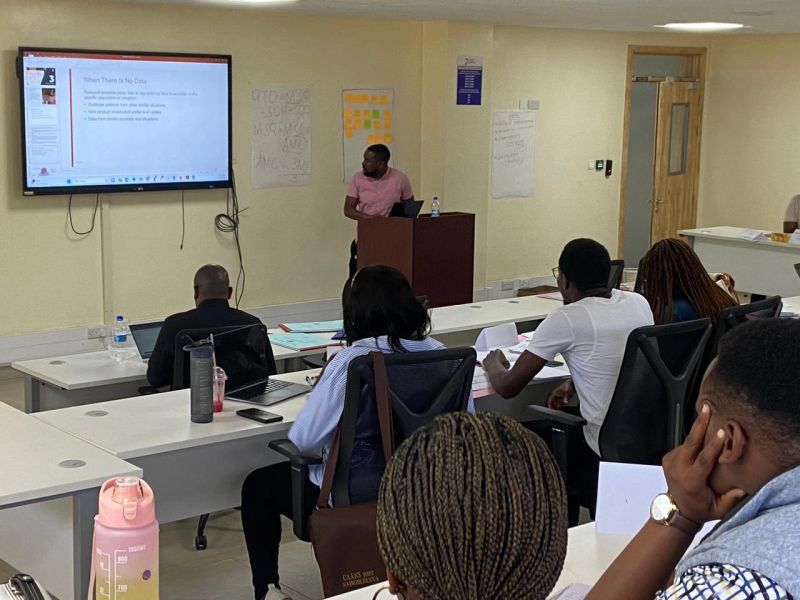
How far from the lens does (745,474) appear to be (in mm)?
1362

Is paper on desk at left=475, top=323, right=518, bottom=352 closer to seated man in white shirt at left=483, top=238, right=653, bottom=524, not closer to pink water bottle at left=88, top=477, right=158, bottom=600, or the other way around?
seated man in white shirt at left=483, top=238, right=653, bottom=524

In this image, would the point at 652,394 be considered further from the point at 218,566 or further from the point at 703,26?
the point at 703,26

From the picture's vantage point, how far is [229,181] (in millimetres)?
7922

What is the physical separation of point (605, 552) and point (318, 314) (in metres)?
6.38

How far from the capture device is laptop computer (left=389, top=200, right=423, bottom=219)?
7633 mm

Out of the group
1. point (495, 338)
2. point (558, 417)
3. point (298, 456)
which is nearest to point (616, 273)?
point (495, 338)

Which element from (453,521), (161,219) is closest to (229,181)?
(161,219)

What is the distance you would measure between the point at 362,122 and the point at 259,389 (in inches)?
200

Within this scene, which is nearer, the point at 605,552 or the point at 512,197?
the point at 605,552

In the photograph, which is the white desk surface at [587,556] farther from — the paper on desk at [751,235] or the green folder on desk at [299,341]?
the paper on desk at [751,235]

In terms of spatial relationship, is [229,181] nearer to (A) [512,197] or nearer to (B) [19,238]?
(B) [19,238]

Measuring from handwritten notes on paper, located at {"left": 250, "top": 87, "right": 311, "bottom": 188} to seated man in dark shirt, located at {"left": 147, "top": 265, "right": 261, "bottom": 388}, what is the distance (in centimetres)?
386

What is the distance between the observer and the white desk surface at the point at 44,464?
271cm

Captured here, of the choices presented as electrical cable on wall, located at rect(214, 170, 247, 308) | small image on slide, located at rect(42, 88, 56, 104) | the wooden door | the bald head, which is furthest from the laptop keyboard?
the wooden door
